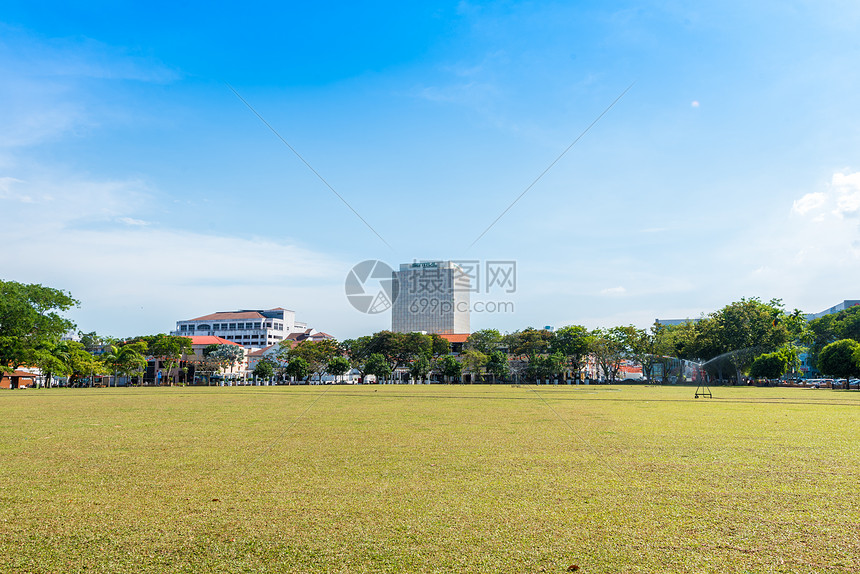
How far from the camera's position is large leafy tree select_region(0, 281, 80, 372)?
55531mm

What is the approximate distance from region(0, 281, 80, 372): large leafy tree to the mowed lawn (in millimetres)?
53843

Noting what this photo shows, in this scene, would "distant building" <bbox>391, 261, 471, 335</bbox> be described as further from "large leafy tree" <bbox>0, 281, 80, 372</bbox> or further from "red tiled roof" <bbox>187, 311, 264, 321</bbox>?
"large leafy tree" <bbox>0, 281, 80, 372</bbox>

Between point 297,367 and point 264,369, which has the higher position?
point 297,367

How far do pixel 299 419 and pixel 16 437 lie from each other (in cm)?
712

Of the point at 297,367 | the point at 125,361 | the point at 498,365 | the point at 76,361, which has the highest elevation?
the point at 76,361

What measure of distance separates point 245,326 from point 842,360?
6290 inches

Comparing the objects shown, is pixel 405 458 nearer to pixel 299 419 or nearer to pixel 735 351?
pixel 299 419

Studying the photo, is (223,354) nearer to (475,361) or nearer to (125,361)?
(125,361)

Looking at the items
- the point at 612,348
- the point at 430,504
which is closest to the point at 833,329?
the point at 612,348

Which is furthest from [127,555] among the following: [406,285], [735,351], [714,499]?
[406,285]

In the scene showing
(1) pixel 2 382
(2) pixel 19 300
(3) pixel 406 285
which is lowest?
(1) pixel 2 382

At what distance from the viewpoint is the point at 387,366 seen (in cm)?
9644

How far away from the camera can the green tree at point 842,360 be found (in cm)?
5591

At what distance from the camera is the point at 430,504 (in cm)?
639
